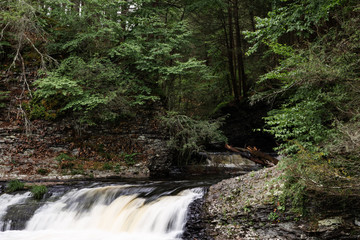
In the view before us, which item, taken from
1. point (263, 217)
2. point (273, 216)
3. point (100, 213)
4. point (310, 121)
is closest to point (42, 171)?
point (100, 213)

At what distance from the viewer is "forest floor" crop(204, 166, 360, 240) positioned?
456cm

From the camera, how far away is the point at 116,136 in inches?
502

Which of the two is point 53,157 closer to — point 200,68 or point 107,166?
point 107,166

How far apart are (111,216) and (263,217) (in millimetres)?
4050

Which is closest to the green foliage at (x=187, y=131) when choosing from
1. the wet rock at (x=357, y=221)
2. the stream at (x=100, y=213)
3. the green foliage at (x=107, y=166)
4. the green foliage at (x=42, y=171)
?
the green foliage at (x=107, y=166)

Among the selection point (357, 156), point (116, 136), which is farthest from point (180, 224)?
point (116, 136)

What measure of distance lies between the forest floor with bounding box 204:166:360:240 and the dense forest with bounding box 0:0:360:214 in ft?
1.32

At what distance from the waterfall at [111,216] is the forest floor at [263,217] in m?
0.80

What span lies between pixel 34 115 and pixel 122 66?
182 inches

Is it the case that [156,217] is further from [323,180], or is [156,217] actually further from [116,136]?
[116,136]

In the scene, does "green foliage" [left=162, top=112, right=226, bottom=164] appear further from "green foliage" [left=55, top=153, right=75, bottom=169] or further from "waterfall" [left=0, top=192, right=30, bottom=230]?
"waterfall" [left=0, top=192, right=30, bottom=230]

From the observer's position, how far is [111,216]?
7020mm

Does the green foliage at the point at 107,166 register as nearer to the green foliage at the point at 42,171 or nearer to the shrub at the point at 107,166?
the shrub at the point at 107,166

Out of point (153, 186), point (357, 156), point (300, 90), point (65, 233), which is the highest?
point (300, 90)
